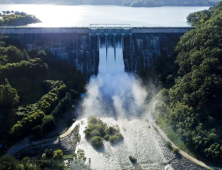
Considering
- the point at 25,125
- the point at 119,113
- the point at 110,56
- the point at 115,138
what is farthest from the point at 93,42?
the point at 25,125

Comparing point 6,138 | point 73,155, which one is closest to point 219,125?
point 73,155

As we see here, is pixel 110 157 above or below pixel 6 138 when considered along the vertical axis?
below

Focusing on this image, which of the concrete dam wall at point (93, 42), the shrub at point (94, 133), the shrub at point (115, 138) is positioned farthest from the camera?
the concrete dam wall at point (93, 42)

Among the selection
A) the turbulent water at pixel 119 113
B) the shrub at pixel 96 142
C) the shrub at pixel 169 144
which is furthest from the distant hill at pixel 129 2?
the shrub at pixel 96 142

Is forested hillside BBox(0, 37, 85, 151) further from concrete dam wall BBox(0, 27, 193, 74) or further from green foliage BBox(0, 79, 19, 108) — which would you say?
concrete dam wall BBox(0, 27, 193, 74)

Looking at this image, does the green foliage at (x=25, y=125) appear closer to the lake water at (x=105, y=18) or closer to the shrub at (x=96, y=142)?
the shrub at (x=96, y=142)

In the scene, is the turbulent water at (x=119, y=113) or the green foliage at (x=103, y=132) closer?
the turbulent water at (x=119, y=113)

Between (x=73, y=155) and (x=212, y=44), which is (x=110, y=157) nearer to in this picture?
(x=73, y=155)
